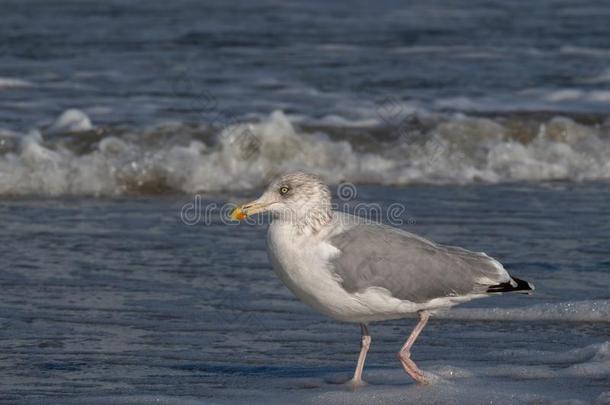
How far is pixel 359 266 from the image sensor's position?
598 centimetres

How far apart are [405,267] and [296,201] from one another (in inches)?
24.1

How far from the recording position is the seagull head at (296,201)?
6.10m

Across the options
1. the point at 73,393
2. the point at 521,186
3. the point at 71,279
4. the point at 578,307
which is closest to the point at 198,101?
the point at 521,186

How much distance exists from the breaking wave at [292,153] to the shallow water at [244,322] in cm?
144

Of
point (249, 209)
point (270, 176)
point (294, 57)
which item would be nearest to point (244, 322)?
point (249, 209)

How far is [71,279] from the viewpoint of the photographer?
793 centimetres

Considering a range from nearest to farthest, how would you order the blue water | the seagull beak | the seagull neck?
the seagull neck, the seagull beak, the blue water

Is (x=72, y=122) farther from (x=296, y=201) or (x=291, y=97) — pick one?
(x=296, y=201)

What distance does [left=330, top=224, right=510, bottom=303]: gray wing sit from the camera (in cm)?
599

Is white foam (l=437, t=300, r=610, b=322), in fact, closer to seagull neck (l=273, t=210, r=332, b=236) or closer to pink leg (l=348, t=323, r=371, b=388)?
pink leg (l=348, t=323, r=371, b=388)

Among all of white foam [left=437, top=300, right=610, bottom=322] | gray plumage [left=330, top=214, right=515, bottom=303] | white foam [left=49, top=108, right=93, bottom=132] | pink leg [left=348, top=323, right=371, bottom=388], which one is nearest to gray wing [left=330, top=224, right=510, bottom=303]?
gray plumage [left=330, top=214, right=515, bottom=303]

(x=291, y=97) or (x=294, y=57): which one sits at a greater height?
(x=294, y=57)

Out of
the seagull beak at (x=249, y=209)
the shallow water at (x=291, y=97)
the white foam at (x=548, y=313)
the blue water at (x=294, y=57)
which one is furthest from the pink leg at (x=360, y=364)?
the blue water at (x=294, y=57)

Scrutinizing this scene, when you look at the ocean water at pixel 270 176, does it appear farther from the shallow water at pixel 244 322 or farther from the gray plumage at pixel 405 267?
the gray plumage at pixel 405 267
